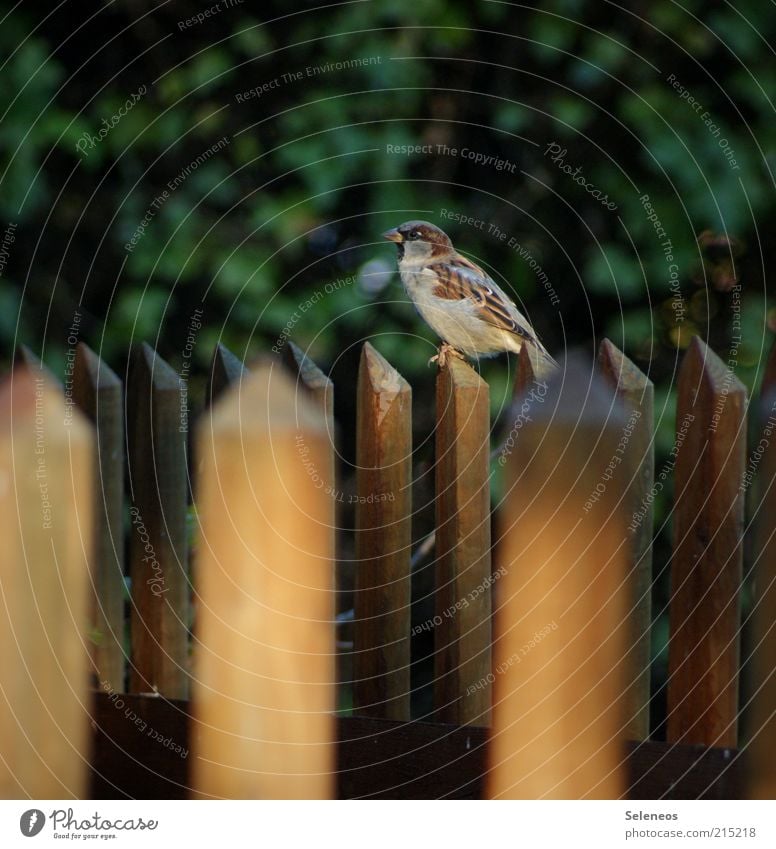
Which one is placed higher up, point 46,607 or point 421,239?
point 421,239

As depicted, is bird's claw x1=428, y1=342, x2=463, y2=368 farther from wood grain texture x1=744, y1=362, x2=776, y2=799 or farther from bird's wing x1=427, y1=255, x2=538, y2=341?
wood grain texture x1=744, y1=362, x2=776, y2=799

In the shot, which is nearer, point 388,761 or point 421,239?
point 388,761

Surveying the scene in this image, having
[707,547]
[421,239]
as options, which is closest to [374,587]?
[707,547]

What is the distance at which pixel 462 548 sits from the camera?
1.75 metres

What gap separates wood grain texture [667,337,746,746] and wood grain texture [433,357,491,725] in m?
0.28

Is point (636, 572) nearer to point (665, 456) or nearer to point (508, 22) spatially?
point (665, 456)

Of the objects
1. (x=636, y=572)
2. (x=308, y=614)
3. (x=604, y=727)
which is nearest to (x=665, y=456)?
(x=636, y=572)

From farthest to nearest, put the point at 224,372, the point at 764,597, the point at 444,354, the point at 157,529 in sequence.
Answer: the point at 444,354
the point at 157,529
the point at 224,372
the point at 764,597

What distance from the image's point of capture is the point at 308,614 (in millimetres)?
1732

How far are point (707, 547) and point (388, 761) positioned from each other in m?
0.58

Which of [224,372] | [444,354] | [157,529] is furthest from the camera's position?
[444,354]

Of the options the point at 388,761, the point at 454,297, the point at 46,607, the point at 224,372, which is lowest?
the point at 388,761

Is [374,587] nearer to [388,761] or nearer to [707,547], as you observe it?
[388,761]

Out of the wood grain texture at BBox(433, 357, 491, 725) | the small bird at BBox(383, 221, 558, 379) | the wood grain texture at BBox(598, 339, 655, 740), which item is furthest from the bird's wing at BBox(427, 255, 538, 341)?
the wood grain texture at BBox(598, 339, 655, 740)
